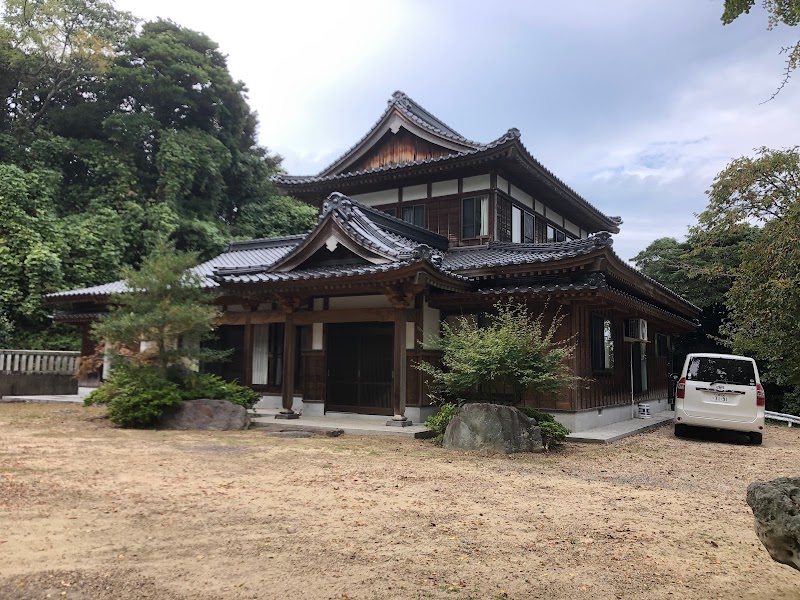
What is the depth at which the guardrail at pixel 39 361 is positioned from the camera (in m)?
20.2

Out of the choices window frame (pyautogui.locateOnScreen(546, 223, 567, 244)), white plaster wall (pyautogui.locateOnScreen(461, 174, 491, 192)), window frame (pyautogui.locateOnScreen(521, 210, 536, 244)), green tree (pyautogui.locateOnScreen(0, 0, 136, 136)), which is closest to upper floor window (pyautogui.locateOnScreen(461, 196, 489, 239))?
white plaster wall (pyautogui.locateOnScreen(461, 174, 491, 192))

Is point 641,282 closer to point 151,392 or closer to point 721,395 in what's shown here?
point 721,395

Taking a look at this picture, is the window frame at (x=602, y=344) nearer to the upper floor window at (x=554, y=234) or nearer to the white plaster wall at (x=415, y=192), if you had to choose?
the upper floor window at (x=554, y=234)

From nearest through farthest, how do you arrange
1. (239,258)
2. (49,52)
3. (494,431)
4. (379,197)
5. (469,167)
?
(494,431) < (469,167) < (379,197) < (239,258) < (49,52)

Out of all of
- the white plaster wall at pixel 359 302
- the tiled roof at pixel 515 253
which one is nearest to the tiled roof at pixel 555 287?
the tiled roof at pixel 515 253

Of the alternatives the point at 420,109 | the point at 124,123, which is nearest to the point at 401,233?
the point at 420,109

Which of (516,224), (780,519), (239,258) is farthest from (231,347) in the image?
(780,519)

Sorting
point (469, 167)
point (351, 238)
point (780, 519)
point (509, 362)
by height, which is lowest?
point (780, 519)

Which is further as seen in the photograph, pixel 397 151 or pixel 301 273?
pixel 397 151

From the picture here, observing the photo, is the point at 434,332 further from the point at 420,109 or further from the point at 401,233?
the point at 420,109

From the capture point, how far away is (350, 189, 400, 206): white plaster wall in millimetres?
18047

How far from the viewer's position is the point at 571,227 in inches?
856

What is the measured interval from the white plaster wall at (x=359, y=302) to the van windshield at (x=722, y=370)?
6.64 meters

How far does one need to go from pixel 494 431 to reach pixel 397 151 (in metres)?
10.5
